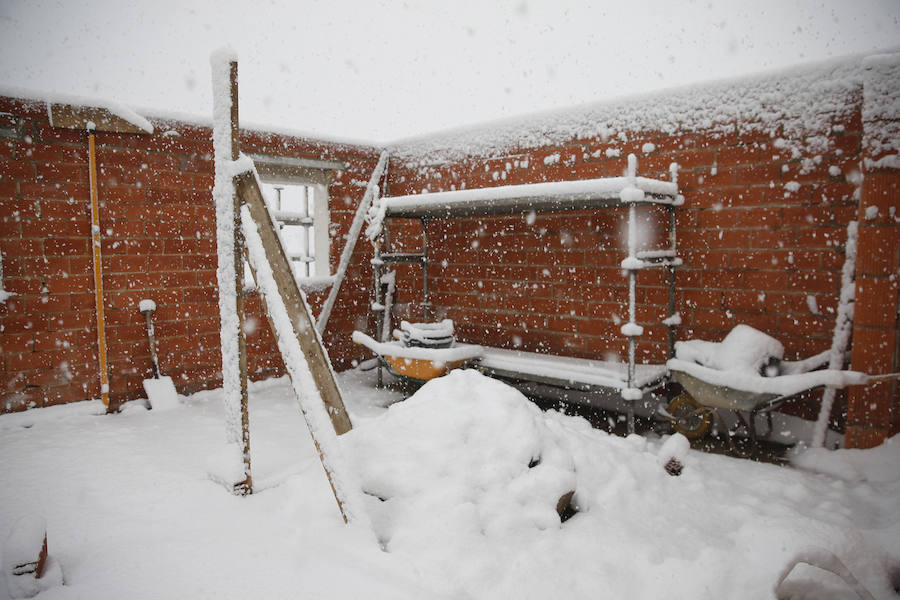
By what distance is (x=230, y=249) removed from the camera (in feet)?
9.61

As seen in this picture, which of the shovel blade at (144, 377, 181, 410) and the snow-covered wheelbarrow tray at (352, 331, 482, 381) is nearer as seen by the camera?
the snow-covered wheelbarrow tray at (352, 331, 482, 381)

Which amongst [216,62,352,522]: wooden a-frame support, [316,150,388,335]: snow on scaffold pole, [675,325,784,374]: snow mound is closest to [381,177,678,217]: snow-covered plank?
[316,150,388,335]: snow on scaffold pole

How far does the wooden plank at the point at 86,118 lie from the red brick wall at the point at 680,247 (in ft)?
10.8

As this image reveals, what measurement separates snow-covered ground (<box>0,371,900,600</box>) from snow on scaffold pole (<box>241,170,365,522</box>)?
0.11 metres

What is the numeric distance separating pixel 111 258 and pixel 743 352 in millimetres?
5620

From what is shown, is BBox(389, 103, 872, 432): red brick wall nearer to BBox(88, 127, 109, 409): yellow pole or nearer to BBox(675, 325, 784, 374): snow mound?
BBox(675, 325, 784, 374): snow mound

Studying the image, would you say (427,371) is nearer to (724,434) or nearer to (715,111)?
(724,434)

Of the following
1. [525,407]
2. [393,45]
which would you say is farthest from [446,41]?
[525,407]

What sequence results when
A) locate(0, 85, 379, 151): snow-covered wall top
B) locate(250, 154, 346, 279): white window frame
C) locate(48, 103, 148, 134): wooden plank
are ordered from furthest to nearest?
locate(250, 154, 346, 279): white window frame < locate(48, 103, 148, 134): wooden plank < locate(0, 85, 379, 151): snow-covered wall top

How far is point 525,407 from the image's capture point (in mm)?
3098

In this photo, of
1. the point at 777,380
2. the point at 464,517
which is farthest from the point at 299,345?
the point at 777,380

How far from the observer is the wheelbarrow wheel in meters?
4.34

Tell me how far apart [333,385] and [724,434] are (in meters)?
3.51

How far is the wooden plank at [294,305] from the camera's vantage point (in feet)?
9.08
